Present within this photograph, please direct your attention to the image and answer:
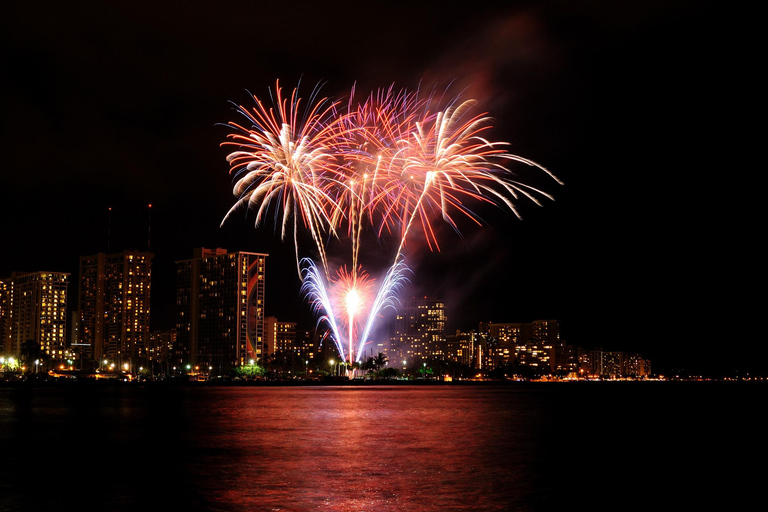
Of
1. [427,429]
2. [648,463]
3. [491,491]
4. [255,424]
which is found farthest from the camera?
[255,424]

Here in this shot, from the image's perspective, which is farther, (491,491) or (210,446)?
(210,446)

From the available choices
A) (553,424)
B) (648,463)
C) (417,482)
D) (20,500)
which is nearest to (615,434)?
(553,424)

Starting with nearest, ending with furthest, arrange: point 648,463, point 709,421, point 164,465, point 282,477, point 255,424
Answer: point 282,477 < point 164,465 < point 648,463 < point 255,424 < point 709,421

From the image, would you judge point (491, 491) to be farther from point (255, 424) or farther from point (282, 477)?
point (255, 424)

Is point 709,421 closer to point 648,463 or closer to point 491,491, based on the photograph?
point 648,463

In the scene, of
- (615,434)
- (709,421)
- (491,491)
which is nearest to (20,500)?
(491,491)

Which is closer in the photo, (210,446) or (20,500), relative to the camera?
(20,500)

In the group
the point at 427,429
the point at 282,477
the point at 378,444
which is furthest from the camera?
the point at 427,429

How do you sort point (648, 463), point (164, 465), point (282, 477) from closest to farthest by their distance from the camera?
point (282, 477) → point (164, 465) → point (648, 463)
